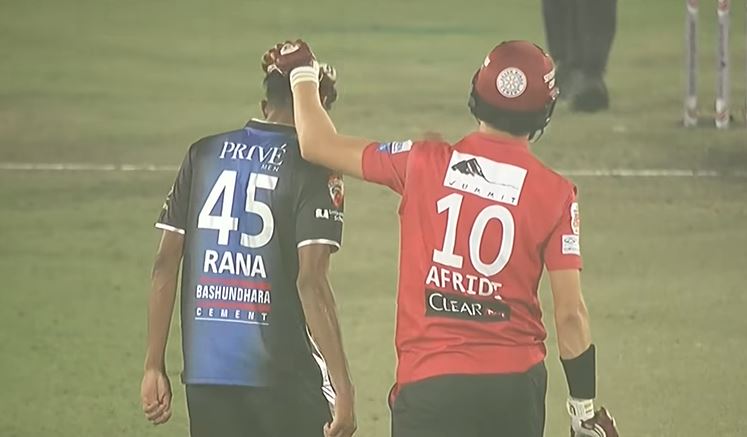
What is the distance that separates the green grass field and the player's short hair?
104 inches

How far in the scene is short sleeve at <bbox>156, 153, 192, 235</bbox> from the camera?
4.67m

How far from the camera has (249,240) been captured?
461 centimetres

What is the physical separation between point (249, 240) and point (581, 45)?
8.92 metres

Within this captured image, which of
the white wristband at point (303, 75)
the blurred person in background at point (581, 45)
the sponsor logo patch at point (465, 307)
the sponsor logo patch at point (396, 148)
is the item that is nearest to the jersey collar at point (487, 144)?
the sponsor logo patch at point (396, 148)

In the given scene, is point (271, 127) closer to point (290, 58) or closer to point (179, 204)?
point (290, 58)

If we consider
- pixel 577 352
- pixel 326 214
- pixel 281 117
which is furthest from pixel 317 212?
pixel 577 352

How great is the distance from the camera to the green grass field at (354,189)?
754 centimetres

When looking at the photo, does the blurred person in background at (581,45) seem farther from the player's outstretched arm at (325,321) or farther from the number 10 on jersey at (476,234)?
the number 10 on jersey at (476,234)

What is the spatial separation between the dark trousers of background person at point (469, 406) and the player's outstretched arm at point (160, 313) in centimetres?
79

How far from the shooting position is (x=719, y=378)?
760 centimetres

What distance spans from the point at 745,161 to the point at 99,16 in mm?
7422

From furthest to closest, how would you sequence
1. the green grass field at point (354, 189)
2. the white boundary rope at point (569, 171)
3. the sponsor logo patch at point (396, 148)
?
the white boundary rope at point (569, 171) → the green grass field at point (354, 189) → the sponsor logo patch at point (396, 148)

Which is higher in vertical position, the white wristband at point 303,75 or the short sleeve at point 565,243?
the white wristband at point 303,75

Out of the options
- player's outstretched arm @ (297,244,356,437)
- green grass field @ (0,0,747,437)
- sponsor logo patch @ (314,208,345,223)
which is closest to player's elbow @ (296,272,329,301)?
player's outstretched arm @ (297,244,356,437)
